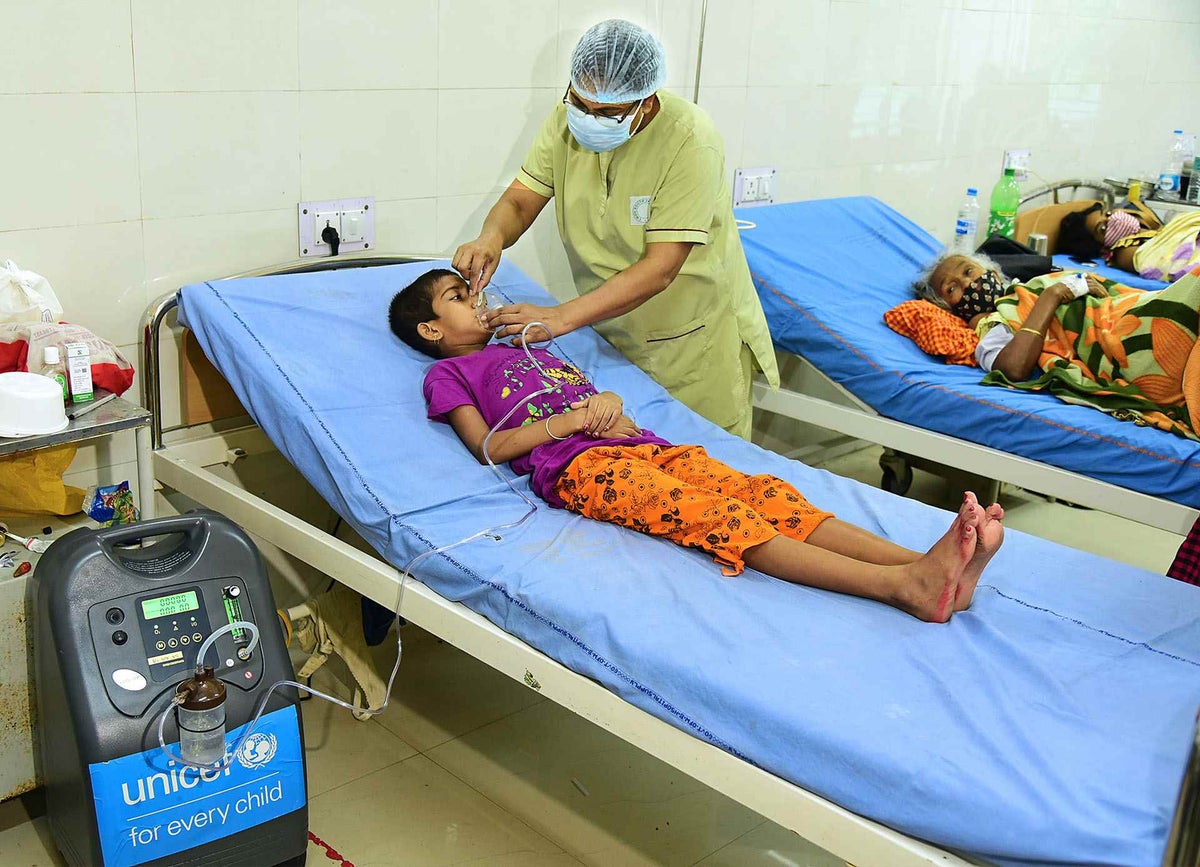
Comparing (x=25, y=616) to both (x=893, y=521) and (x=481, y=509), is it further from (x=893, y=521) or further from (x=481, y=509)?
(x=893, y=521)

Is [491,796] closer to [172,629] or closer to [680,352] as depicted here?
[172,629]

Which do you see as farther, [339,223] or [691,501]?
[339,223]

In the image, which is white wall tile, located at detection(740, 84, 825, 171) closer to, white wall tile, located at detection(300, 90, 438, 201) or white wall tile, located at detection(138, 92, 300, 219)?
white wall tile, located at detection(300, 90, 438, 201)

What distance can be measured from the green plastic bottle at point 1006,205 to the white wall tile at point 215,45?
3174 millimetres

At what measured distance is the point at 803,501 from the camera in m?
2.11

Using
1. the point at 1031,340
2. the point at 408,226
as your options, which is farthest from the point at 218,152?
the point at 1031,340

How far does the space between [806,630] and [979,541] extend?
0.32m

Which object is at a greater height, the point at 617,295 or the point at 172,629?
the point at 617,295

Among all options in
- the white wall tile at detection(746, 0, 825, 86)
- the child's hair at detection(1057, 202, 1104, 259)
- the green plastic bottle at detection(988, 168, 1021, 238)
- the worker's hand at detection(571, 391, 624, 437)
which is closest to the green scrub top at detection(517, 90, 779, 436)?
the worker's hand at detection(571, 391, 624, 437)

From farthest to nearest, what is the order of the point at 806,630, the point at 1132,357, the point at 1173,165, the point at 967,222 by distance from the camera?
the point at 1173,165 → the point at 967,222 → the point at 1132,357 → the point at 806,630

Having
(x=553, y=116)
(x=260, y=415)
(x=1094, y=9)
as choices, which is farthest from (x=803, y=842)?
(x=1094, y=9)

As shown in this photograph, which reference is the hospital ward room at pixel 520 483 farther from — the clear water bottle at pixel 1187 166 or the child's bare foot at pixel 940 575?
the clear water bottle at pixel 1187 166

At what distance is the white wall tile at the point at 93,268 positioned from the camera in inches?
86.4

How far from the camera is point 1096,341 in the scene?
3059 mm
